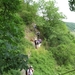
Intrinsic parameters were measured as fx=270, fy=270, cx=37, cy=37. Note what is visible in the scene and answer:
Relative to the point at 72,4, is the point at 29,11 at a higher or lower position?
lower

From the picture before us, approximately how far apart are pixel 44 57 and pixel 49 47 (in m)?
3.14

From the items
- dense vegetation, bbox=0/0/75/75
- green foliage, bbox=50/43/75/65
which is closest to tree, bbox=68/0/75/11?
dense vegetation, bbox=0/0/75/75

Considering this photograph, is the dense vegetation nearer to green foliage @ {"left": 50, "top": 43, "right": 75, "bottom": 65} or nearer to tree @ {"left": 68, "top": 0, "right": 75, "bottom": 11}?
green foliage @ {"left": 50, "top": 43, "right": 75, "bottom": 65}

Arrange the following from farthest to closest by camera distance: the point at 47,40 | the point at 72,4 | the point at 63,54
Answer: the point at 47,40, the point at 63,54, the point at 72,4

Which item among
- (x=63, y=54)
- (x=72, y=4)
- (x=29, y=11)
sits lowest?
(x=63, y=54)

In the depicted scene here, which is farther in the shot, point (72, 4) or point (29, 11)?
point (29, 11)

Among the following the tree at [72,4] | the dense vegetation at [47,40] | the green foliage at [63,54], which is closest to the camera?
the tree at [72,4]

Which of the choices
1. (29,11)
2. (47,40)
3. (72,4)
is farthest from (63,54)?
(72,4)

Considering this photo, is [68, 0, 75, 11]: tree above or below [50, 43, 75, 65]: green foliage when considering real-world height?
above

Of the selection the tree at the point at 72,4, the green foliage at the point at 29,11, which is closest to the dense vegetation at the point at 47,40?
the green foliage at the point at 29,11

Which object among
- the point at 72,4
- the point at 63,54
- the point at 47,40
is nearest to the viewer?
the point at 72,4

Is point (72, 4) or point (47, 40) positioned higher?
point (72, 4)

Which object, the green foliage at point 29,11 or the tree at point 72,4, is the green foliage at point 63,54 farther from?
the tree at point 72,4

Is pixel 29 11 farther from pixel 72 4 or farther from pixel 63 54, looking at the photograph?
pixel 72 4
